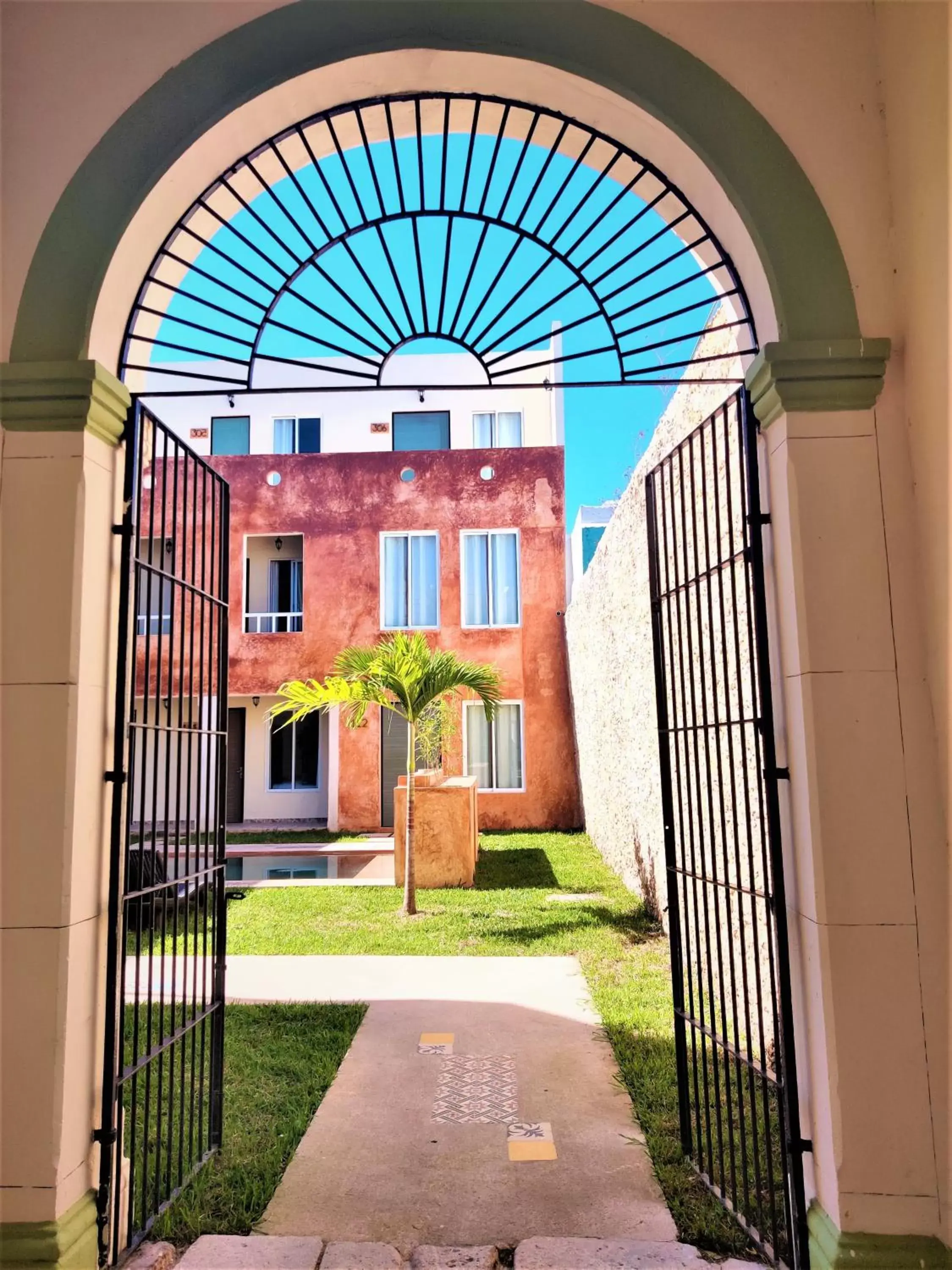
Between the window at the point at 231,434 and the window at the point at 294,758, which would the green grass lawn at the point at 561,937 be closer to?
the window at the point at 294,758

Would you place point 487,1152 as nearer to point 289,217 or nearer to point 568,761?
point 289,217

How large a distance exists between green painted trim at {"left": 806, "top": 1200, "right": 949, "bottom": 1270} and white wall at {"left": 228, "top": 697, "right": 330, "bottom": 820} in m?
12.6

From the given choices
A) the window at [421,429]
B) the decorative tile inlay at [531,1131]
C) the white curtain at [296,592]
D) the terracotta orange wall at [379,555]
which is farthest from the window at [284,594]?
the decorative tile inlay at [531,1131]

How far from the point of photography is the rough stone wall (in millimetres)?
5699

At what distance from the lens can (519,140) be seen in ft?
11.3

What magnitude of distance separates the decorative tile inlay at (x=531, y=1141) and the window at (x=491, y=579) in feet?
33.0

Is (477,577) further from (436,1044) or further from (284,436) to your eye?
(436,1044)

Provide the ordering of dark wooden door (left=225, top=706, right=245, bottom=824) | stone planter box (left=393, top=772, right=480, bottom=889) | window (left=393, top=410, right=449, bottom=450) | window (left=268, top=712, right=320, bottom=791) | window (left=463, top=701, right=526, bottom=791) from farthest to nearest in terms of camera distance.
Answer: window (left=393, top=410, right=449, bottom=450), dark wooden door (left=225, top=706, right=245, bottom=824), window (left=268, top=712, right=320, bottom=791), window (left=463, top=701, right=526, bottom=791), stone planter box (left=393, top=772, right=480, bottom=889)

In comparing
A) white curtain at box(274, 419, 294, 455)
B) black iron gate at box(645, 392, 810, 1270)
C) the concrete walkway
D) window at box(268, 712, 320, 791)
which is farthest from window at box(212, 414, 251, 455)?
black iron gate at box(645, 392, 810, 1270)

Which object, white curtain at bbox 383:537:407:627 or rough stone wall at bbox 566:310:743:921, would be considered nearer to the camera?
rough stone wall at bbox 566:310:743:921

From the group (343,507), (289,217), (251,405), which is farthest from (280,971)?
(251,405)

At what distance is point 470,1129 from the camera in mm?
3619

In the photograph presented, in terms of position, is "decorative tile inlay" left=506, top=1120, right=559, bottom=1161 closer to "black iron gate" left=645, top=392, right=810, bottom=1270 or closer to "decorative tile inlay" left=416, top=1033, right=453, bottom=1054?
"black iron gate" left=645, top=392, right=810, bottom=1270

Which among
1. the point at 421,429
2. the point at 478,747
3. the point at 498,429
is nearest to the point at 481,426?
the point at 498,429
